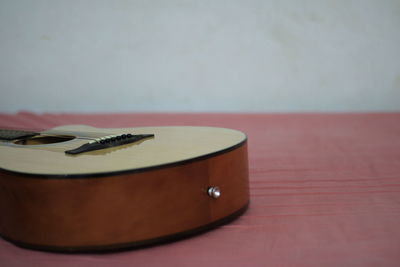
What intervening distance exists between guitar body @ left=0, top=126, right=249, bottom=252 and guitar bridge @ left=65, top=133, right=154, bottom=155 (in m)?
0.02

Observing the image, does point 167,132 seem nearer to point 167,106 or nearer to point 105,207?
point 105,207

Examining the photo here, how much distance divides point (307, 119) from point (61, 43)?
138 cm

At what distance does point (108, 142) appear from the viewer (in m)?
1.28

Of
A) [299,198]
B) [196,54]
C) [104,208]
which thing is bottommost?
[299,198]

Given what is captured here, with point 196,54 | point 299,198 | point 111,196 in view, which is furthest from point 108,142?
point 196,54

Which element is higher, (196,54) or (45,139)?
(196,54)

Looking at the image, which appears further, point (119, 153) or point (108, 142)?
point (108, 142)

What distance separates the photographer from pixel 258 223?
1245 millimetres

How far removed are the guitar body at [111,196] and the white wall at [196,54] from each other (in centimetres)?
148

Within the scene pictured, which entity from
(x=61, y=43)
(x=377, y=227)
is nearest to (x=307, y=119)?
(x=377, y=227)

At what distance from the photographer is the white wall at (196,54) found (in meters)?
2.57

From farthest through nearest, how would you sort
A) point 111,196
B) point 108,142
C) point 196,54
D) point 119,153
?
point 196,54, point 108,142, point 119,153, point 111,196

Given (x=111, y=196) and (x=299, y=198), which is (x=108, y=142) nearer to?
(x=111, y=196)

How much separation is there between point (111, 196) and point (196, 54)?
1742mm
